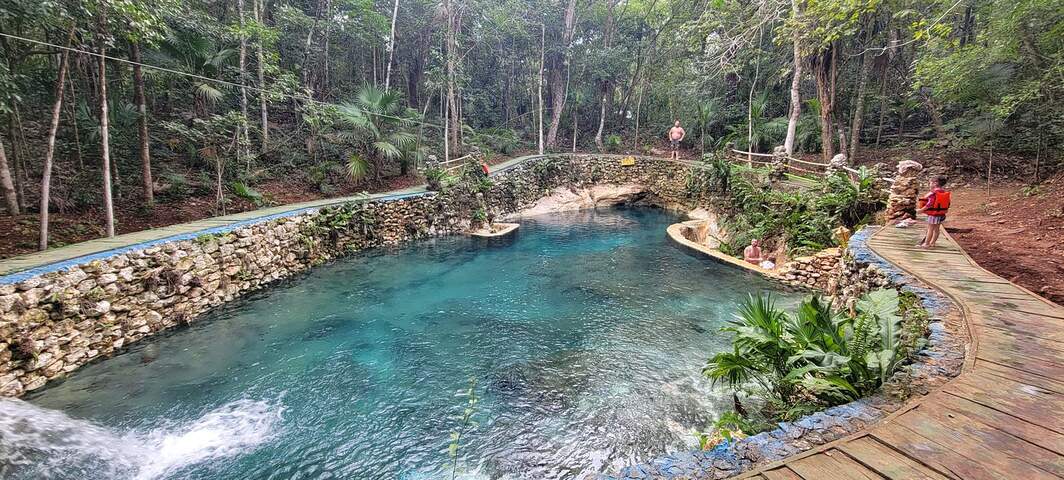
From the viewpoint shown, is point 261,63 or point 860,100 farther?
point 860,100

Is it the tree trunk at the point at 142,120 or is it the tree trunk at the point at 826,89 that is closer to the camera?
the tree trunk at the point at 142,120

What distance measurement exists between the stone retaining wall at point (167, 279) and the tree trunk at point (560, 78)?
9.36m

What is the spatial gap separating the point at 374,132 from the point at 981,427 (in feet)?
43.2

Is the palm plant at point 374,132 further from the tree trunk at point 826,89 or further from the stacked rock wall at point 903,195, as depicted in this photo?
the tree trunk at point 826,89

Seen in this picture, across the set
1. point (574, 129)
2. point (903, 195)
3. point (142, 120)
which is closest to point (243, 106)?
point (142, 120)

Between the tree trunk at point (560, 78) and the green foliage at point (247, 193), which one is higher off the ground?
the tree trunk at point (560, 78)

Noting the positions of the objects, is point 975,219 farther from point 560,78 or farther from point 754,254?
point 560,78

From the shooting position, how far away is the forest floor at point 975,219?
17.5 feet

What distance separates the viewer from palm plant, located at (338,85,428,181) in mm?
11870

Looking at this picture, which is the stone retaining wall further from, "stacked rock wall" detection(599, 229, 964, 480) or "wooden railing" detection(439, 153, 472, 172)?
"stacked rock wall" detection(599, 229, 964, 480)

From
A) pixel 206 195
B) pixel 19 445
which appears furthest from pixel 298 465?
pixel 206 195

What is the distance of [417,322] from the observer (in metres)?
6.89

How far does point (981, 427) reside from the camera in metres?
2.20

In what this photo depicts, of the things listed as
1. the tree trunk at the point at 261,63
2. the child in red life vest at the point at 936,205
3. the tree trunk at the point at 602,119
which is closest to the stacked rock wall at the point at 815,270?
the child in red life vest at the point at 936,205
